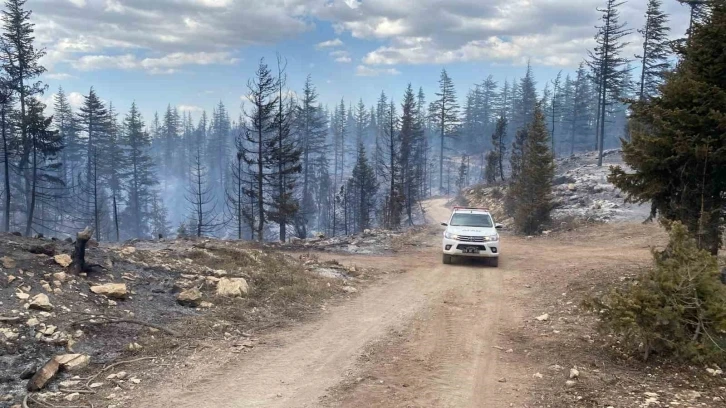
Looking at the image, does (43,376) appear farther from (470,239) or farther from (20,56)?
(20,56)

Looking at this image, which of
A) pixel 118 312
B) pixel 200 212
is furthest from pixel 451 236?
pixel 200 212

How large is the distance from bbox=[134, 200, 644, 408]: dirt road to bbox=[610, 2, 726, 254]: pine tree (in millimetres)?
3888

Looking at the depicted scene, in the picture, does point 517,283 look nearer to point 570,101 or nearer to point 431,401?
point 431,401

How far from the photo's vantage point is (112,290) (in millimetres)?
8305

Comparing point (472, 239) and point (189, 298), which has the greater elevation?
point (472, 239)

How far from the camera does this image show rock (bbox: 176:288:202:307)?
8.91 m

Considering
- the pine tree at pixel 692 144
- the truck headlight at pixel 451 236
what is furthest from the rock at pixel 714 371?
the truck headlight at pixel 451 236

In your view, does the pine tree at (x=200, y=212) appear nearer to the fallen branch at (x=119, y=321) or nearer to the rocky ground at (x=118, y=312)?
the rocky ground at (x=118, y=312)

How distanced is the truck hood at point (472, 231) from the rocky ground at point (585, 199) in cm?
650

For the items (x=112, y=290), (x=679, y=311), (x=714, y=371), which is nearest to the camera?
(x=714, y=371)

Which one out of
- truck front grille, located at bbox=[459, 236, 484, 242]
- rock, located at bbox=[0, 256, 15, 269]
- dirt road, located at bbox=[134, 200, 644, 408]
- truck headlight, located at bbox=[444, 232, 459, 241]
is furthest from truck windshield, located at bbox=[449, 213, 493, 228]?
rock, located at bbox=[0, 256, 15, 269]

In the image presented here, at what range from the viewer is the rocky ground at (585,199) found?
27.3 m

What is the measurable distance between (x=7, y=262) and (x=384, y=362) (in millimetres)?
7041

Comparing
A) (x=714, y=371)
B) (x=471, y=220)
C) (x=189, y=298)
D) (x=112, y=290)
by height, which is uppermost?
(x=471, y=220)
